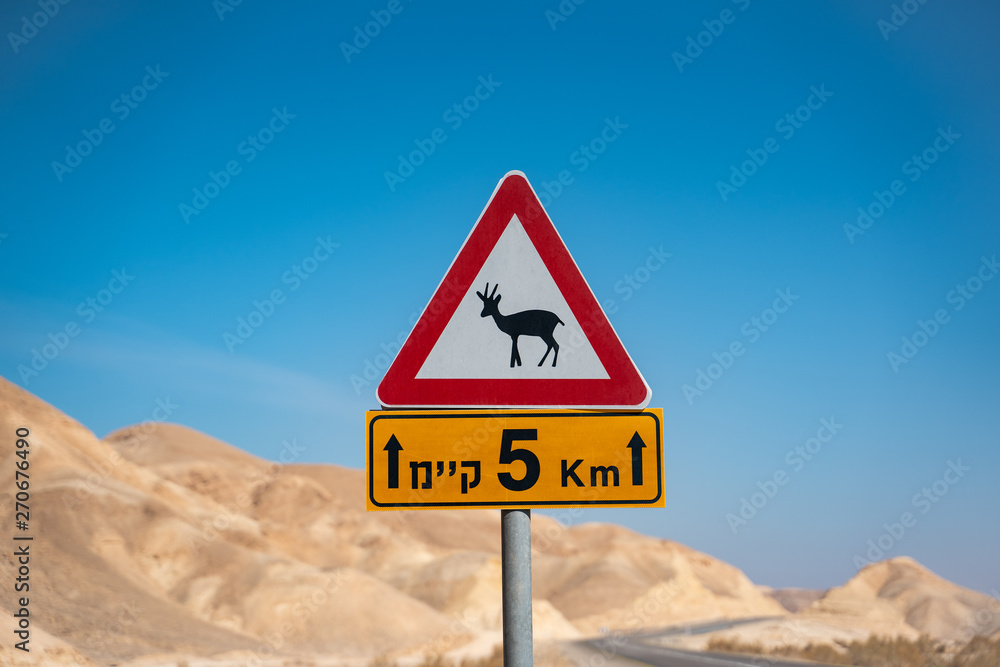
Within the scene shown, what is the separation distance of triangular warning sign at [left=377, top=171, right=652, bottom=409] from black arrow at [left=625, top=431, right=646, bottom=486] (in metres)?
0.11

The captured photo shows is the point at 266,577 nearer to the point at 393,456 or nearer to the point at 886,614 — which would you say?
the point at 886,614

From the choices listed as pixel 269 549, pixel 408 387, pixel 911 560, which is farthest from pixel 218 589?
pixel 911 560

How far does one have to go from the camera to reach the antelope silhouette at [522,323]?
2500 millimetres

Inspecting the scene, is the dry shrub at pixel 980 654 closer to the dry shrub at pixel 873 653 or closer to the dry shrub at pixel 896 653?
the dry shrub at pixel 873 653

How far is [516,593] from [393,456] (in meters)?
0.52

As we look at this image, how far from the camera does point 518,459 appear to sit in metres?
2.47

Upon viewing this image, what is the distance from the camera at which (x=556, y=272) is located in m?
2.63

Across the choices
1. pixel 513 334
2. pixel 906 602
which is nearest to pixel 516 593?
pixel 513 334

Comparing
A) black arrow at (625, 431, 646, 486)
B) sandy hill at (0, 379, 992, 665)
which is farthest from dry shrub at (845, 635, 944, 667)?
black arrow at (625, 431, 646, 486)

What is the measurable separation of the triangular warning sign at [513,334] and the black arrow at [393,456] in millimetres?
115

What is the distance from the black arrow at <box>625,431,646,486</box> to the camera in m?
2.50

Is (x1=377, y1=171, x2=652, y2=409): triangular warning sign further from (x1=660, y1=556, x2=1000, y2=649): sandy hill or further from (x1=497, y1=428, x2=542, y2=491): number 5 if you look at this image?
(x1=660, y1=556, x2=1000, y2=649): sandy hill

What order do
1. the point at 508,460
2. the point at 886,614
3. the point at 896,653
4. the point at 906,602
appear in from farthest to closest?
the point at 906,602
the point at 886,614
the point at 896,653
the point at 508,460

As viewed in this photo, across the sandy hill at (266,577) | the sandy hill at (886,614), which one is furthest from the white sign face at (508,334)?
the sandy hill at (886,614)
